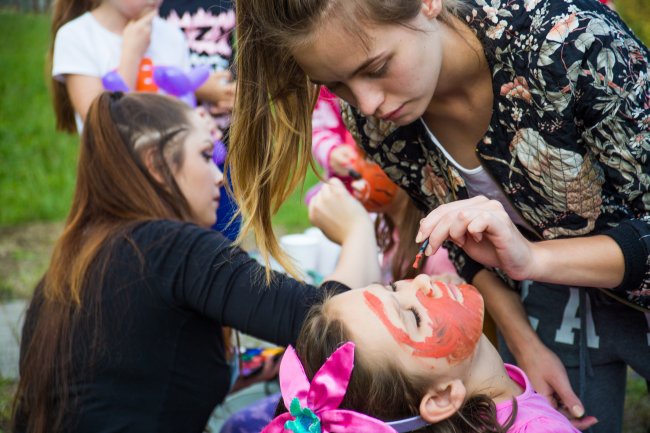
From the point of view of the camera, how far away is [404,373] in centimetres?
168

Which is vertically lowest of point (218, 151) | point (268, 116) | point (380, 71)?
point (218, 151)

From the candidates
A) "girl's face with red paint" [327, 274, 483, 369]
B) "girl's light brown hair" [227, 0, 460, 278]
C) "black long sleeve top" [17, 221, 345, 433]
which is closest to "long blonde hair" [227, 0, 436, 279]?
"girl's light brown hair" [227, 0, 460, 278]

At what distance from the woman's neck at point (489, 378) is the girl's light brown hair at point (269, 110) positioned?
21.5 inches

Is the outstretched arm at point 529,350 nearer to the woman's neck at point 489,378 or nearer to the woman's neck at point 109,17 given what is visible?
the woman's neck at point 489,378

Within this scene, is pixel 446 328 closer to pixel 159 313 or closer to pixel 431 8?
pixel 431 8

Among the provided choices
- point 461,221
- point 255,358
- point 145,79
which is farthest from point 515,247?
point 145,79

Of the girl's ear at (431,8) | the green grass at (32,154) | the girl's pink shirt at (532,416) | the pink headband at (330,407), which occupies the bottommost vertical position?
the green grass at (32,154)

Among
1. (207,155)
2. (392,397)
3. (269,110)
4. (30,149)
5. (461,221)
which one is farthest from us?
(30,149)

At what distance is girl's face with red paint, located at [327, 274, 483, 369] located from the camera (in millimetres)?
1688

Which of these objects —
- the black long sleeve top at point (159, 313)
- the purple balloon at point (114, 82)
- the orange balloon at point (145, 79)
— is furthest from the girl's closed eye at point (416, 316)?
the orange balloon at point (145, 79)

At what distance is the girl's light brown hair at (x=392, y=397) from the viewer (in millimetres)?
1677

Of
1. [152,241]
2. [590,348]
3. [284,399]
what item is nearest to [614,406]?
[590,348]

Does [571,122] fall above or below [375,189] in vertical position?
above

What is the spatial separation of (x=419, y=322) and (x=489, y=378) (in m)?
0.22
